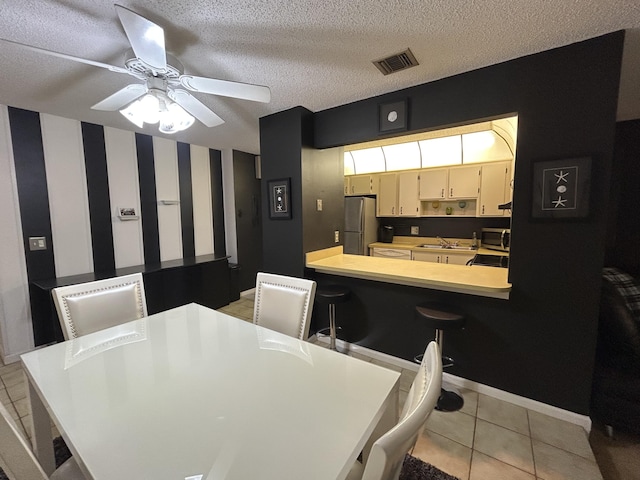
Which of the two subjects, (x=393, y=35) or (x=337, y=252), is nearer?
(x=393, y=35)

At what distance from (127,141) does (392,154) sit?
3.64 m

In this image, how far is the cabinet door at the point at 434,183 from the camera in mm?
4289

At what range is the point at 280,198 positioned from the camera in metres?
2.87

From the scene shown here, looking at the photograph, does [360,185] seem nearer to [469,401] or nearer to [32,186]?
[469,401]

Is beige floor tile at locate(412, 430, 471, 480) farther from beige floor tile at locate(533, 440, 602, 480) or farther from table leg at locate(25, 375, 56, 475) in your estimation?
table leg at locate(25, 375, 56, 475)

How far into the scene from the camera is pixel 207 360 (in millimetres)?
1267

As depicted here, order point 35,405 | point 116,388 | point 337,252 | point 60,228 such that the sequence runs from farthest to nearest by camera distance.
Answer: point 337,252 → point 60,228 → point 35,405 → point 116,388

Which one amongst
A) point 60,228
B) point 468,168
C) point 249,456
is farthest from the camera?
point 468,168

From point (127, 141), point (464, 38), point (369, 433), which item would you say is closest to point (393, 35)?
point (464, 38)

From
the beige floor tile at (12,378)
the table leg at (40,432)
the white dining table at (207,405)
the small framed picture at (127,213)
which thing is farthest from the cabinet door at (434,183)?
the beige floor tile at (12,378)

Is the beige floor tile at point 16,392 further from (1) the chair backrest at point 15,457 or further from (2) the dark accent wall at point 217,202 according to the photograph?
(2) the dark accent wall at point 217,202

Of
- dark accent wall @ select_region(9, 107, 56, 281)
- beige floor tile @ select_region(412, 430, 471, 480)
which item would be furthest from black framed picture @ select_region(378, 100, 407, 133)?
dark accent wall @ select_region(9, 107, 56, 281)

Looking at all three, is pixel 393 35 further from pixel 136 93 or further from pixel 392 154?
pixel 392 154

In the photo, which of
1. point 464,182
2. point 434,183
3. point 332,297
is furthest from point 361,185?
point 332,297
